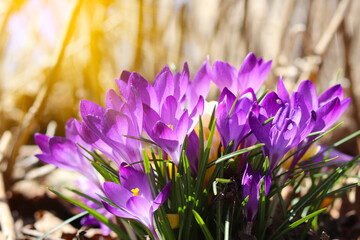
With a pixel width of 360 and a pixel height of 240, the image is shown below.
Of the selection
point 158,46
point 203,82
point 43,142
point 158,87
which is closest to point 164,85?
point 158,87

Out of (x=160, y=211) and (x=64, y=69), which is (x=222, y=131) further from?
(x=64, y=69)

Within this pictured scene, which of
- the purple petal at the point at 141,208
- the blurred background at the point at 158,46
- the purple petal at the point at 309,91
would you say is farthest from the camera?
the blurred background at the point at 158,46

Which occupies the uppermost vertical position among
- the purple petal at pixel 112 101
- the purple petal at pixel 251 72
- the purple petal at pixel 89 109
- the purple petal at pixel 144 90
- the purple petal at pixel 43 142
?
the purple petal at pixel 251 72

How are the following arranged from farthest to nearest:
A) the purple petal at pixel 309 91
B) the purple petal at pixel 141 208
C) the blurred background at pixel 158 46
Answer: the blurred background at pixel 158 46 < the purple petal at pixel 309 91 < the purple petal at pixel 141 208

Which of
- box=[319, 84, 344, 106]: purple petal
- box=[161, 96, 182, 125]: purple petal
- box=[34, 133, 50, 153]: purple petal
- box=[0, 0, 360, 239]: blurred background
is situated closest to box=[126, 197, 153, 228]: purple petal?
box=[161, 96, 182, 125]: purple petal

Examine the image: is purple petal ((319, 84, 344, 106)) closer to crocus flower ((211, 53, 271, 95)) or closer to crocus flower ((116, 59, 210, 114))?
crocus flower ((211, 53, 271, 95))

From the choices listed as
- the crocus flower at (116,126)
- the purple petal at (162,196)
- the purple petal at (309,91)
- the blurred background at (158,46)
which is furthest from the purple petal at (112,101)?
the blurred background at (158,46)

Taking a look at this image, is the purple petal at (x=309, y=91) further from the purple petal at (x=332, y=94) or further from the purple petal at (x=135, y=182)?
the purple petal at (x=135, y=182)

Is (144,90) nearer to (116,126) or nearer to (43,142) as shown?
(116,126)
